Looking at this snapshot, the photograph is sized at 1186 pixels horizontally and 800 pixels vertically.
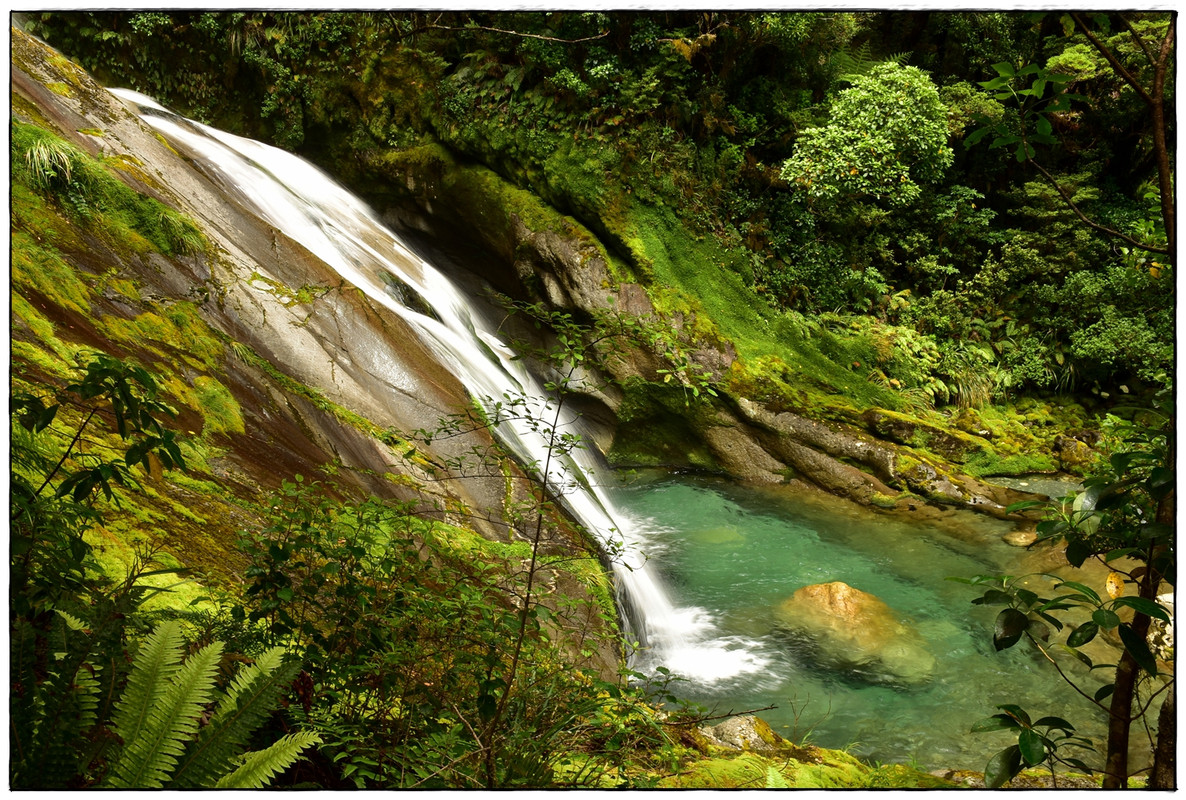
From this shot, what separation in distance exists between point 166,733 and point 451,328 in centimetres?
631

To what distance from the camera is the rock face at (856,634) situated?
525cm

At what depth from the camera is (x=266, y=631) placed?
2.11m

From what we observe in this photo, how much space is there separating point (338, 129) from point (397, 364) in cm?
637

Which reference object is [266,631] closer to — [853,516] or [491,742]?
[491,742]

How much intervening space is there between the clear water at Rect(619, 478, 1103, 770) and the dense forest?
0.41 meters

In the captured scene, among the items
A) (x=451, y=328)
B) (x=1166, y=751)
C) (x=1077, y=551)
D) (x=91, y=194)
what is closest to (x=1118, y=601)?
(x=1077, y=551)

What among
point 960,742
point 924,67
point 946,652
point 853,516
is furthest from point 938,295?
point 960,742

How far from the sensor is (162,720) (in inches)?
52.9

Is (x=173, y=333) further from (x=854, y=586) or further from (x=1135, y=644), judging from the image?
(x=854, y=586)

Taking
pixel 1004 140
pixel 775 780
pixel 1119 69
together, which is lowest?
pixel 775 780

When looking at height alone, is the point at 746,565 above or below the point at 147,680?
below

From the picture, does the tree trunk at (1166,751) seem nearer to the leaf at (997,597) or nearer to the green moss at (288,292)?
the leaf at (997,597)

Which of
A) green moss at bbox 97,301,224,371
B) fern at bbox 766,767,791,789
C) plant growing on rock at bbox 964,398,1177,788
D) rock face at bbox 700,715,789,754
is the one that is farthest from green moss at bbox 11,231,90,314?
plant growing on rock at bbox 964,398,1177,788

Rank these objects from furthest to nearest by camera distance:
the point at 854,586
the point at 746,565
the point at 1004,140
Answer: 1. the point at 746,565
2. the point at 854,586
3. the point at 1004,140
